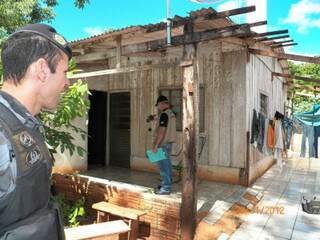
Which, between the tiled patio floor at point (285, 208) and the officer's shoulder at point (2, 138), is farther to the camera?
the tiled patio floor at point (285, 208)

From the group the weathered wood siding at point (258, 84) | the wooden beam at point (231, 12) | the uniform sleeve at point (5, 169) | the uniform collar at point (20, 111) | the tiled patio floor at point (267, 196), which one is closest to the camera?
the uniform sleeve at point (5, 169)

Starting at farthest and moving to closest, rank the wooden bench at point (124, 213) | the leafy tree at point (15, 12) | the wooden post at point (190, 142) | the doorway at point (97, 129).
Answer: the doorway at point (97, 129), the leafy tree at point (15, 12), the wooden bench at point (124, 213), the wooden post at point (190, 142)

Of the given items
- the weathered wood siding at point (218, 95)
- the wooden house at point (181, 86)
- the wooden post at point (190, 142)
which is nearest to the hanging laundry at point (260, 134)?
the wooden house at point (181, 86)

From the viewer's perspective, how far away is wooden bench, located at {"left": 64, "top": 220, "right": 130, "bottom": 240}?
4.34 meters

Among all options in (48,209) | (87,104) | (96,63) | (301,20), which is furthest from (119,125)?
(301,20)

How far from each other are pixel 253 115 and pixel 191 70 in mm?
3195

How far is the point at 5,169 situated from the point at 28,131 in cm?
14

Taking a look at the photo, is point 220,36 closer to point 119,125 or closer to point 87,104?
point 87,104

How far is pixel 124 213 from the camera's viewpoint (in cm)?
532

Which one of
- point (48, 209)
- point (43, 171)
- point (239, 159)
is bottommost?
point (239, 159)

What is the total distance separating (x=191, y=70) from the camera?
15.6 feet

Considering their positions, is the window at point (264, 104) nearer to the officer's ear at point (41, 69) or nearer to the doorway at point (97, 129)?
the doorway at point (97, 129)

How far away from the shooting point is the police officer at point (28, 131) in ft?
3.07

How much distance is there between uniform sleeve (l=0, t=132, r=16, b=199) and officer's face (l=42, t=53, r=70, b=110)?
0.93ft
